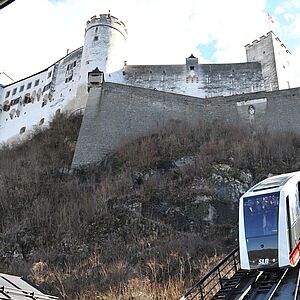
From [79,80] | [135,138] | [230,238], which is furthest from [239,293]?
[79,80]

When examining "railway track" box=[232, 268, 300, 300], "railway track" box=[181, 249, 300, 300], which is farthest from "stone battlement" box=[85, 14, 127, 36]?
"railway track" box=[232, 268, 300, 300]

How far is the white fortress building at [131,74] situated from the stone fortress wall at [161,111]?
5774mm

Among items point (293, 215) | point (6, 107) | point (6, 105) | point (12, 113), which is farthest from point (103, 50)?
point (293, 215)

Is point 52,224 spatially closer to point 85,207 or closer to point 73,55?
point 85,207

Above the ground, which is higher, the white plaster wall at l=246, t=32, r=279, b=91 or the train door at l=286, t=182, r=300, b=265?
the white plaster wall at l=246, t=32, r=279, b=91

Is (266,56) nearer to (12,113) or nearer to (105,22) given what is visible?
(105,22)

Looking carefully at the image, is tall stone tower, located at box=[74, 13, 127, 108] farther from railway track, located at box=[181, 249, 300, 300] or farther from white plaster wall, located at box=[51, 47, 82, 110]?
railway track, located at box=[181, 249, 300, 300]

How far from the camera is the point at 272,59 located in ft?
124

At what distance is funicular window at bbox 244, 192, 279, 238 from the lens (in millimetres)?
11180

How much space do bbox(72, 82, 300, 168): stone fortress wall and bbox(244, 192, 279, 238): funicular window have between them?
53.2ft

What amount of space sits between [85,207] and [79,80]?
60.1 feet

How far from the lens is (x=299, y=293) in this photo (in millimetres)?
8875

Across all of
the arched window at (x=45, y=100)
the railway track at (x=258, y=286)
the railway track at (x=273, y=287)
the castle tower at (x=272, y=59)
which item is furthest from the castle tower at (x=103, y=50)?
the railway track at (x=273, y=287)

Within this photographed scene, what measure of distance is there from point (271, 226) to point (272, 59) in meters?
29.0
